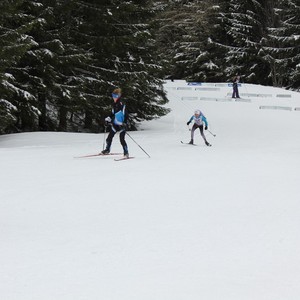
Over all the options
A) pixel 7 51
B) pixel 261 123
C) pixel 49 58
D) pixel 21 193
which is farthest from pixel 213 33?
pixel 21 193

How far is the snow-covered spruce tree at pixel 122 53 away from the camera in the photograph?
21.3 m

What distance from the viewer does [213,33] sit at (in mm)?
49312

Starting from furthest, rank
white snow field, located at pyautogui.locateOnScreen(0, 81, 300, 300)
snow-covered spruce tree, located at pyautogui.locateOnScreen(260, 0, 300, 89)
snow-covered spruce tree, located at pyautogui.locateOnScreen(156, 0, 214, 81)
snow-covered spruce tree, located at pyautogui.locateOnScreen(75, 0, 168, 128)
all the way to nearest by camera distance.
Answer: snow-covered spruce tree, located at pyautogui.locateOnScreen(156, 0, 214, 81)
snow-covered spruce tree, located at pyautogui.locateOnScreen(260, 0, 300, 89)
snow-covered spruce tree, located at pyautogui.locateOnScreen(75, 0, 168, 128)
white snow field, located at pyautogui.locateOnScreen(0, 81, 300, 300)

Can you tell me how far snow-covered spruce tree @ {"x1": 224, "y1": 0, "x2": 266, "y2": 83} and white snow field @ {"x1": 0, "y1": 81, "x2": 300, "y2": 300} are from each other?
33940mm

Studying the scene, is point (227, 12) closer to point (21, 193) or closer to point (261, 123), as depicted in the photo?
point (261, 123)

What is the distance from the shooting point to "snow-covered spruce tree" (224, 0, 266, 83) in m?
46.1

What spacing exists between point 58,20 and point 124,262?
18.7 meters

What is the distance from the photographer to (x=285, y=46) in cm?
4484

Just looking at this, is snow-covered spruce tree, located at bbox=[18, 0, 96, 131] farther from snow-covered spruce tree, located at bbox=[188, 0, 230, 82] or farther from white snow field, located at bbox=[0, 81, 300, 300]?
snow-covered spruce tree, located at bbox=[188, 0, 230, 82]

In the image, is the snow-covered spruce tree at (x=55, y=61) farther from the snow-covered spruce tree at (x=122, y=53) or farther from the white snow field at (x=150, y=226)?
the white snow field at (x=150, y=226)

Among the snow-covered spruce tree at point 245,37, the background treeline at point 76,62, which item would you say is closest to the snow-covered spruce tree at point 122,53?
the background treeline at point 76,62

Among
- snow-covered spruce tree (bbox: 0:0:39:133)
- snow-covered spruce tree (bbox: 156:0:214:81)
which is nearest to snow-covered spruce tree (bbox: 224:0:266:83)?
snow-covered spruce tree (bbox: 156:0:214:81)

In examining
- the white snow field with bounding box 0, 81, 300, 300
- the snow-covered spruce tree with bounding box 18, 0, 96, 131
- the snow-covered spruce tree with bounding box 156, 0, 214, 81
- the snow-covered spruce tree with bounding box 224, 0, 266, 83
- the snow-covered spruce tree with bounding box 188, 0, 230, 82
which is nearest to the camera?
the white snow field with bounding box 0, 81, 300, 300

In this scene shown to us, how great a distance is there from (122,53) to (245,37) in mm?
26540
